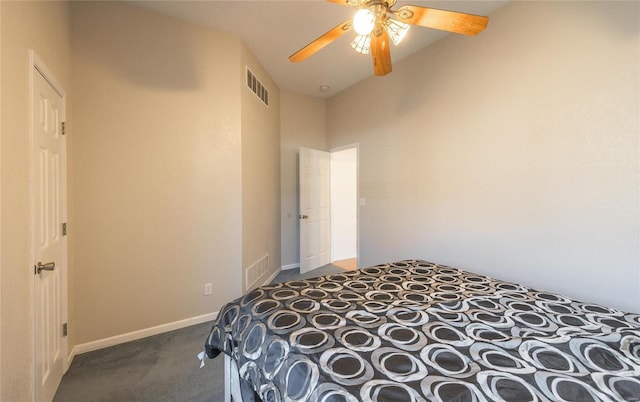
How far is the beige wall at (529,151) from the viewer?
166cm

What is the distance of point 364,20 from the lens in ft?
4.49

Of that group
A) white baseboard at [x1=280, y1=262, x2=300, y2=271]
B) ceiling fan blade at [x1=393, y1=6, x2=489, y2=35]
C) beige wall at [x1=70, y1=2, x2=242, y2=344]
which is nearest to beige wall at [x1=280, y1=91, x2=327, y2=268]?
white baseboard at [x1=280, y1=262, x2=300, y2=271]

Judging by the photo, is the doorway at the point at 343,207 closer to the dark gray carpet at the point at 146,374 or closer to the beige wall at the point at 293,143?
the beige wall at the point at 293,143

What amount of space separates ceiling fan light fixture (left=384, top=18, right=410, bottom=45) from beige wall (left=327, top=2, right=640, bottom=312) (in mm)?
1263

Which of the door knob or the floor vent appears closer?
the door knob

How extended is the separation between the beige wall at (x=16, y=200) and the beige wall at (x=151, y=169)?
728 millimetres

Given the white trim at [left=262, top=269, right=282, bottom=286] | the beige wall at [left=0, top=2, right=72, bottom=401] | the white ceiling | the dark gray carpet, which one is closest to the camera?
the beige wall at [left=0, top=2, right=72, bottom=401]

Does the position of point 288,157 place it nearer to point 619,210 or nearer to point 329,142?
point 329,142

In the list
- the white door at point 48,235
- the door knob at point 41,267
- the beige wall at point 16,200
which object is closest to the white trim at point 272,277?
the white door at point 48,235

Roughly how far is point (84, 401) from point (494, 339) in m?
2.28

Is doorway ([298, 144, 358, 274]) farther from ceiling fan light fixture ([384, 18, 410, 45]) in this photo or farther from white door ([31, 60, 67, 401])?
white door ([31, 60, 67, 401])

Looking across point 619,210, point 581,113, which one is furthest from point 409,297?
point 581,113

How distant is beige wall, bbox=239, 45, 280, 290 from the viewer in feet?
9.11

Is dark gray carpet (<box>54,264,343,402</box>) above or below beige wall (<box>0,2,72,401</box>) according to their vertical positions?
below
